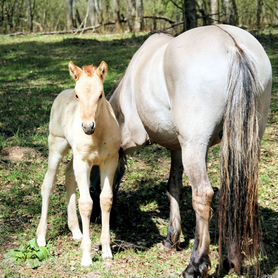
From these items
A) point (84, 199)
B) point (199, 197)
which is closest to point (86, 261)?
point (84, 199)

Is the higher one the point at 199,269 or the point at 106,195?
the point at 106,195

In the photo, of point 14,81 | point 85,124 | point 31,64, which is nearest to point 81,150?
point 85,124

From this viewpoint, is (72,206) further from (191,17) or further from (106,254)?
(191,17)

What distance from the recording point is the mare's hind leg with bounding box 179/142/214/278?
153 inches

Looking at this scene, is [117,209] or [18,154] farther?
[18,154]

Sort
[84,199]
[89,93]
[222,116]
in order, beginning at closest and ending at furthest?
[222,116], [89,93], [84,199]

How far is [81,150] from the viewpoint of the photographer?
4301mm

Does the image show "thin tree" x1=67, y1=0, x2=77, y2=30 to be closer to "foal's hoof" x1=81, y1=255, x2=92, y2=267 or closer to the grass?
the grass

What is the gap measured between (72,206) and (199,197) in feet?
5.06

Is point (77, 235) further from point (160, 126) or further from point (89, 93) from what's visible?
point (89, 93)

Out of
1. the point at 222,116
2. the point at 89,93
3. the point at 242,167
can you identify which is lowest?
the point at 242,167

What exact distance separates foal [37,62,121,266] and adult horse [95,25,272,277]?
19.1 inches

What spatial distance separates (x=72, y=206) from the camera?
5.04m

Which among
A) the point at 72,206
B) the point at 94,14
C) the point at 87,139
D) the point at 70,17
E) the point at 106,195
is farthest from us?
the point at 94,14
